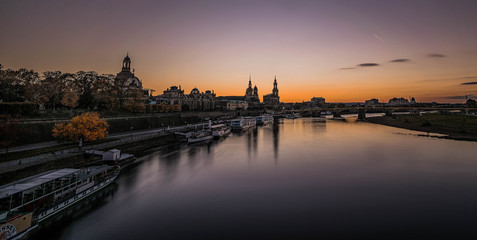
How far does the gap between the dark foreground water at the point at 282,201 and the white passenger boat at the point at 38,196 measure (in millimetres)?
846

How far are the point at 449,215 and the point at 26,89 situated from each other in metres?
57.7

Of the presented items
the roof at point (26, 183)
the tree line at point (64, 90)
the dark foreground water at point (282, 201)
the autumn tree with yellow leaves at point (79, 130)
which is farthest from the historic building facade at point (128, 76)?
the roof at point (26, 183)

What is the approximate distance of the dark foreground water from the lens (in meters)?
13.9

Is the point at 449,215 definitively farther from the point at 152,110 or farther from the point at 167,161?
the point at 152,110

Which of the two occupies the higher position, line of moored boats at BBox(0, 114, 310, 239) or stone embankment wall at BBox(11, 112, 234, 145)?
stone embankment wall at BBox(11, 112, 234, 145)

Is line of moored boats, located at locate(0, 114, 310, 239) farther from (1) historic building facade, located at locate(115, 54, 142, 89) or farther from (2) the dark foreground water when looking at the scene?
(1) historic building facade, located at locate(115, 54, 142, 89)

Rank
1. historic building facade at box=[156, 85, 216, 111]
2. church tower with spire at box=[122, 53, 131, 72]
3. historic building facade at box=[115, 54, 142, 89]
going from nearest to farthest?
1. historic building facade at box=[115, 54, 142, 89]
2. church tower with spire at box=[122, 53, 131, 72]
3. historic building facade at box=[156, 85, 216, 111]

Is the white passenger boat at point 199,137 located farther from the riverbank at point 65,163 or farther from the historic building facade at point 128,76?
the historic building facade at point 128,76

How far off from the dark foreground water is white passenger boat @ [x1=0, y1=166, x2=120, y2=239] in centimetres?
85

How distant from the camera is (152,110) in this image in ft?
227

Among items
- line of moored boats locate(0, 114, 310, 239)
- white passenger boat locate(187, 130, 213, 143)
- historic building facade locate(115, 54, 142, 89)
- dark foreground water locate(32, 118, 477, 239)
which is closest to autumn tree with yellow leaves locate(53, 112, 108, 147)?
dark foreground water locate(32, 118, 477, 239)

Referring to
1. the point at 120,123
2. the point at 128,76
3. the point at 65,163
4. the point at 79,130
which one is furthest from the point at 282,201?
the point at 128,76

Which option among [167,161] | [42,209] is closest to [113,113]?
[167,161]

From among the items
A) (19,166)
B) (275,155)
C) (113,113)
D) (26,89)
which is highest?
(26,89)
